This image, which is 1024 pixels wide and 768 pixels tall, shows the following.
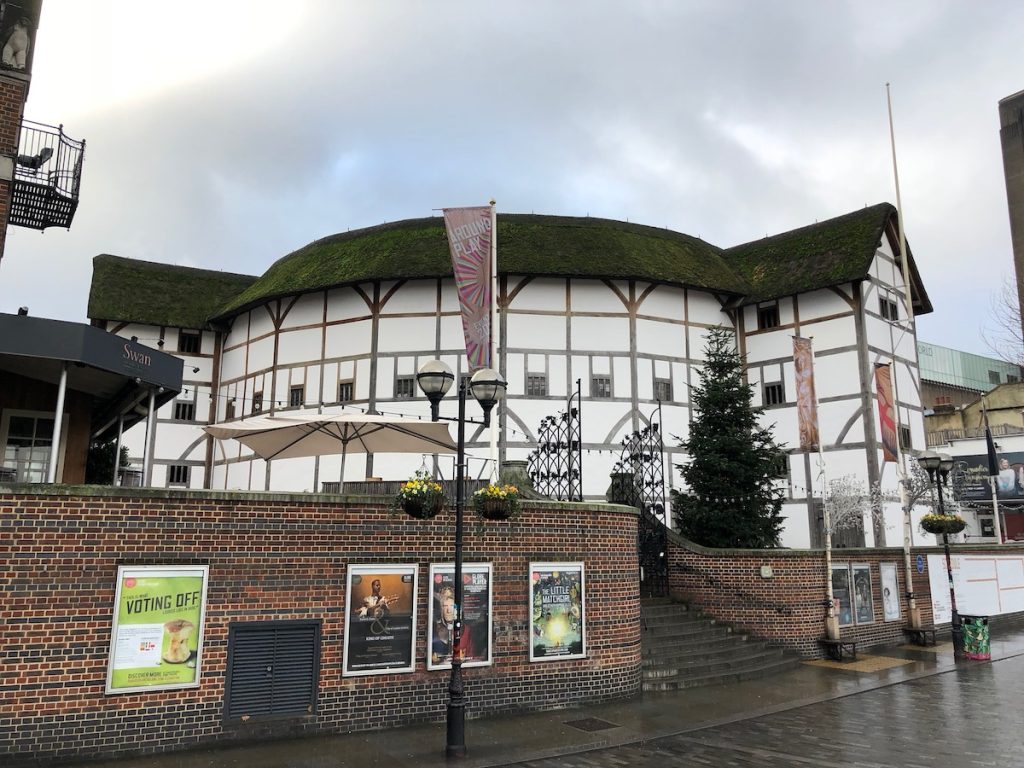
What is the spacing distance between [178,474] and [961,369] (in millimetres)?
68347

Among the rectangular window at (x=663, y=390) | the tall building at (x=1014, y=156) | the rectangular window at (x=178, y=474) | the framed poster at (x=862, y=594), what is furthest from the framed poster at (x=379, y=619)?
the tall building at (x=1014, y=156)

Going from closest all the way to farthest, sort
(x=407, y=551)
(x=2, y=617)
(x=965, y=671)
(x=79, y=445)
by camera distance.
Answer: (x=2, y=617) < (x=407, y=551) < (x=79, y=445) < (x=965, y=671)

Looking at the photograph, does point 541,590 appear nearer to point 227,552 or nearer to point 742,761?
point 742,761

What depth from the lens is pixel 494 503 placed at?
11.0 metres

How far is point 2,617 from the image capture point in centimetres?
843

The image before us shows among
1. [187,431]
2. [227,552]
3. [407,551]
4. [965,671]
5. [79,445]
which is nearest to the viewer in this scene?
[227,552]

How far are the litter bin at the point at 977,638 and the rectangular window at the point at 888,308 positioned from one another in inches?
593

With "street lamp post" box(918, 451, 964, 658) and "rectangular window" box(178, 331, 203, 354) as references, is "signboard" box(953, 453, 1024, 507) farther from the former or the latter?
"rectangular window" box(178, 331, 203, 354)

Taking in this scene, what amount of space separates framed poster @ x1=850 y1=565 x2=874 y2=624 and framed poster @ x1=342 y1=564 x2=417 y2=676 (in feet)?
38.5

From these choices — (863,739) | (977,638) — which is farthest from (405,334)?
(863,739)

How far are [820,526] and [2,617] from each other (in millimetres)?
24789

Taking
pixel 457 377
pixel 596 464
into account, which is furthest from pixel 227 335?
pixel 596 464

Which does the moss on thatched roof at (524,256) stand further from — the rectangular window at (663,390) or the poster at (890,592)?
the poster at (890,592)

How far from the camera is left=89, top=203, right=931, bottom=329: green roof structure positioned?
27.5 meters
